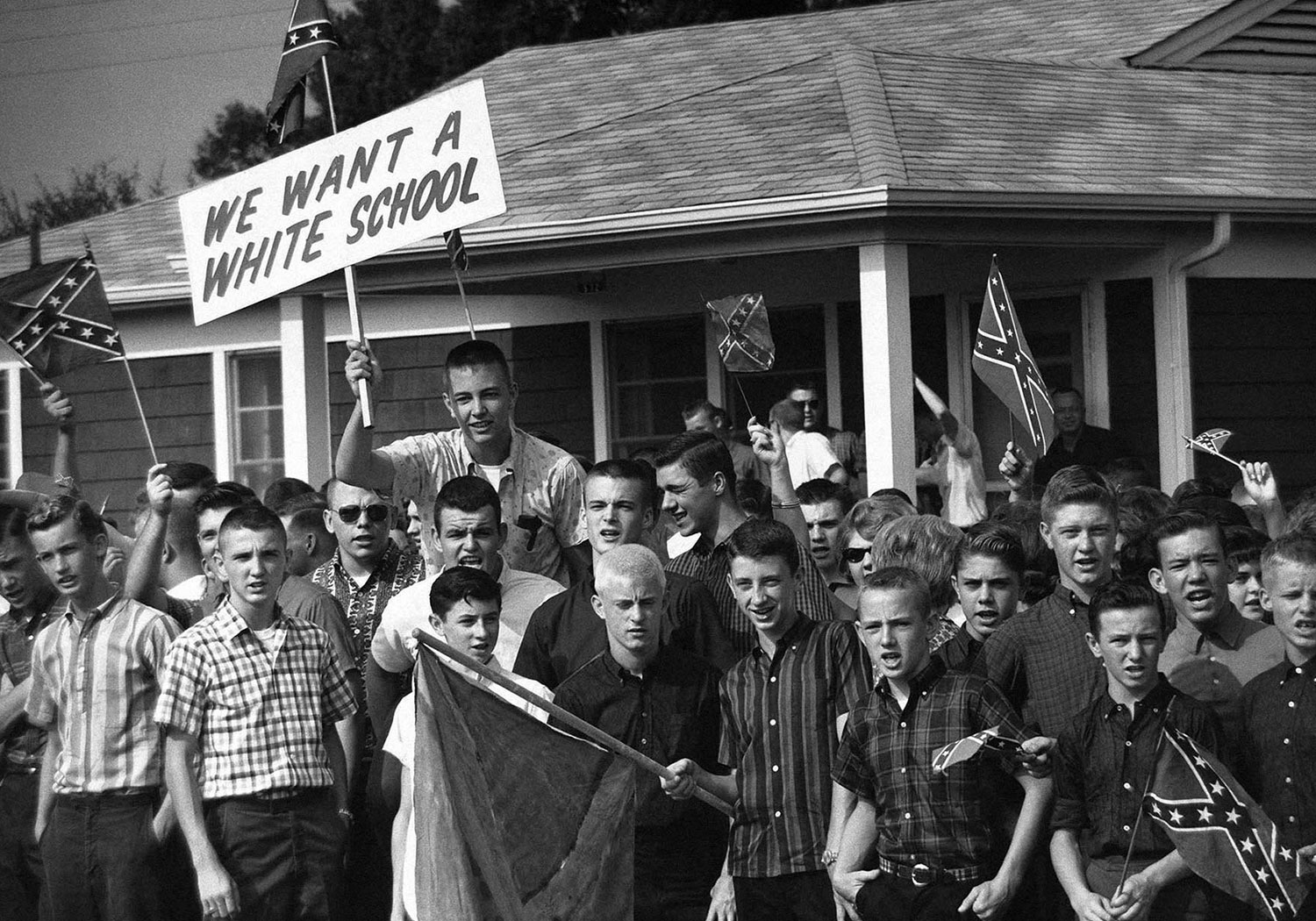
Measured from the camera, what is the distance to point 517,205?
484 inches

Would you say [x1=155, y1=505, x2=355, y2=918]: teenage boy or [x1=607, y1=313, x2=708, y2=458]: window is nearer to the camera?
[x1=155, y1=505, x2=355, y2=918]: teenage boy

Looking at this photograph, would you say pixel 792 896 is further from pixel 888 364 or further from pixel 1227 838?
pixel 888 364

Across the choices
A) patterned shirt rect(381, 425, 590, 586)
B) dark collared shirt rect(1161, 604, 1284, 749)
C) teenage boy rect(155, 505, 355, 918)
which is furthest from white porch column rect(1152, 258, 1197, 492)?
teenage boy rect(155, 505, 355, 918)

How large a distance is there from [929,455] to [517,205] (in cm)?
323

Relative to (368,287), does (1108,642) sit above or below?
below

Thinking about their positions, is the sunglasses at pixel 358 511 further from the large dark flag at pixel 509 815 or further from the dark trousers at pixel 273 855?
the large dark flag at pixel 509 815

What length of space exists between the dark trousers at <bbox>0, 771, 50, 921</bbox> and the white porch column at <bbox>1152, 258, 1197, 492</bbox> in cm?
772

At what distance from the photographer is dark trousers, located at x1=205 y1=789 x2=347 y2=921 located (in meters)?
5.87

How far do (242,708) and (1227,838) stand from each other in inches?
118

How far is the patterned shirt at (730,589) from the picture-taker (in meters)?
6.32

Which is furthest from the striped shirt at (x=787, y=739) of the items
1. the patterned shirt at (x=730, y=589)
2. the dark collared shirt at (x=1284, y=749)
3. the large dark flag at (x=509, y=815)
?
the dark collared shirt at (x=1284, y=749)

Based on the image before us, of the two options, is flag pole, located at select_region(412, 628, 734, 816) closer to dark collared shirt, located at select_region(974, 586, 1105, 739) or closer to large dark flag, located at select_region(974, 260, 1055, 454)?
dark collared shirt, located at select_region(974, 586, 1105, 739)

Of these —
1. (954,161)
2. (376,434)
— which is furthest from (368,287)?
(954,161)

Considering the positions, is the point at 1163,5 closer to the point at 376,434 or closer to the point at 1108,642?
the point at 376,434
